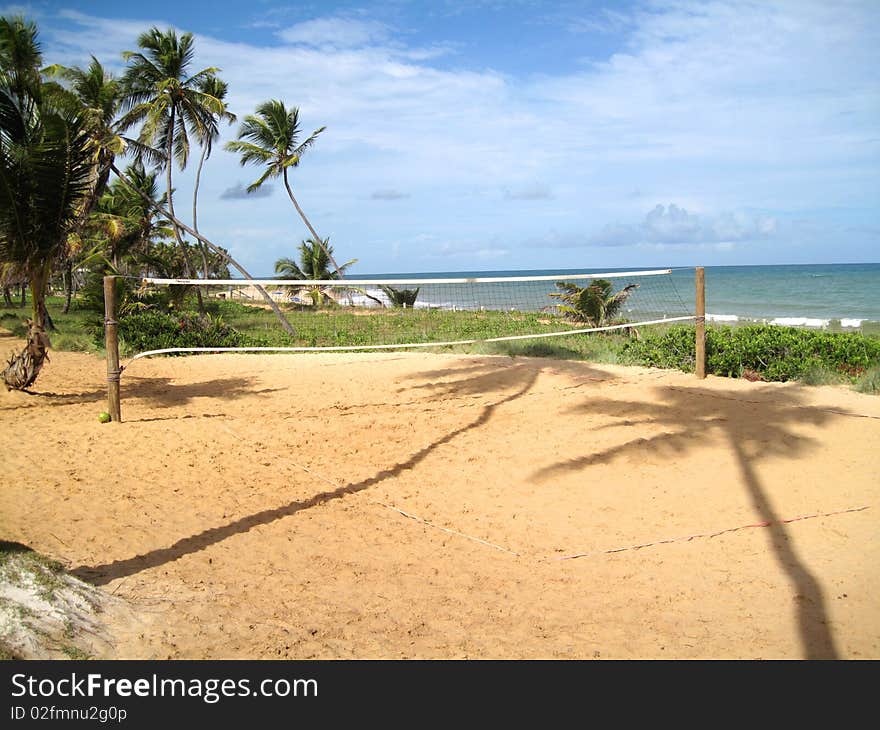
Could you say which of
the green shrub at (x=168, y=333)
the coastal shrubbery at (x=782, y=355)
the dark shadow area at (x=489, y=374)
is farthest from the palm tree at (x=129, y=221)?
the coastal shrubbery at (x=782, y=355)

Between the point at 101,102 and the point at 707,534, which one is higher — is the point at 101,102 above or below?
above

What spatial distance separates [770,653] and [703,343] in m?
5.90

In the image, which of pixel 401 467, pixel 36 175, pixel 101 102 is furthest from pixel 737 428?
pixel 101 102

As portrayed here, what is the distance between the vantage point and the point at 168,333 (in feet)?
40.3

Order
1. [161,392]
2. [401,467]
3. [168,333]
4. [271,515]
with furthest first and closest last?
1. [168,333]
2. [161,392]
3. [401,467]
4. [271,515]

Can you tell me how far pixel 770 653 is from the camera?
322 cm

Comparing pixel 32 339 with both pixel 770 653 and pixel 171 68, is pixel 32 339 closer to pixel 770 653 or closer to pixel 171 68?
pixel 770 653

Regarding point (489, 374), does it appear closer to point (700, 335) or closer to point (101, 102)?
point (700, 335)

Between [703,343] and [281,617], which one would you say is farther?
[703,343]

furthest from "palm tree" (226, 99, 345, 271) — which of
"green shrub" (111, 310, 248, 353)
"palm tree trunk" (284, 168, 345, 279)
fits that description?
"green shrub" (111, 310, 248, 353)

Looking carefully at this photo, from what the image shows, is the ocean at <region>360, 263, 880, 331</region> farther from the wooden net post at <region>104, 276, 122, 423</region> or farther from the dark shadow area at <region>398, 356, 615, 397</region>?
the wooden net post at <region>104, 276, 122, 423</region>

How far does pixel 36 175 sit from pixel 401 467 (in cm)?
459

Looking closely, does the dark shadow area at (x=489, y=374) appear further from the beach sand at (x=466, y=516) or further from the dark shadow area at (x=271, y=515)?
the beach sand at (x=466, y=516)
